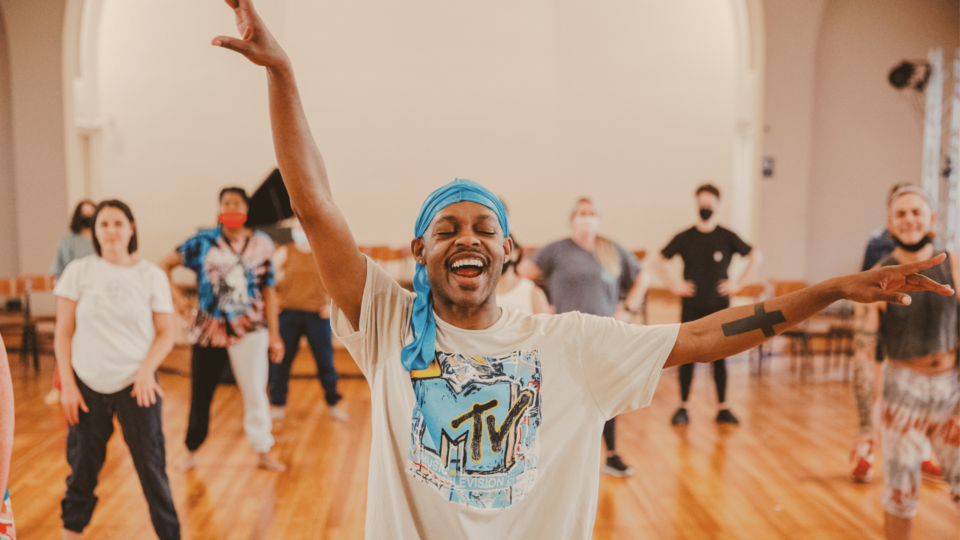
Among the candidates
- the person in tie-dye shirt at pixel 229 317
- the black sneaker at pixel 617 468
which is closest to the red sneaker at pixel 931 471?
the black sneaker at pixel 617 468

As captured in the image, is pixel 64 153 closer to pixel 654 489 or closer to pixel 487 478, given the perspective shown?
pixel 654 489

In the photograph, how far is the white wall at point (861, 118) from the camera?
8.16 metres

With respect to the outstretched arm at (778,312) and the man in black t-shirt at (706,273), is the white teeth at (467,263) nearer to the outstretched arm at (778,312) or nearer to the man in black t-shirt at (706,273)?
the outstretched arm at (778,312)

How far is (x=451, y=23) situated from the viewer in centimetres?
934

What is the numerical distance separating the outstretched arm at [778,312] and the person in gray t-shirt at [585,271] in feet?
8.12

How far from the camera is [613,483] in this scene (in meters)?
3.74

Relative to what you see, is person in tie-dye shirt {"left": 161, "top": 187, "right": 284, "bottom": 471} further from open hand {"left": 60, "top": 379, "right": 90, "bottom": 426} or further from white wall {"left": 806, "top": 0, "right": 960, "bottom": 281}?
white wall {"left": 806, "top": 0, "right": 960, "bottom": 281}

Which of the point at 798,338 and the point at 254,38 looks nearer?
the point at 254,38

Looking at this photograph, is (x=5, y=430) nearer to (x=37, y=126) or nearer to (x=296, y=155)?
(x=296, y=155)

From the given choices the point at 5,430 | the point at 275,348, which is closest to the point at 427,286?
the point at 5,430

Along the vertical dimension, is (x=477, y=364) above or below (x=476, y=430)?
above

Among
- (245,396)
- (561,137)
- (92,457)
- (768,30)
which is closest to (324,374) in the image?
(245,396)

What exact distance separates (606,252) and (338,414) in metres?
2.50

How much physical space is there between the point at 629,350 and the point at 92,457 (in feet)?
Answer: 7.65
